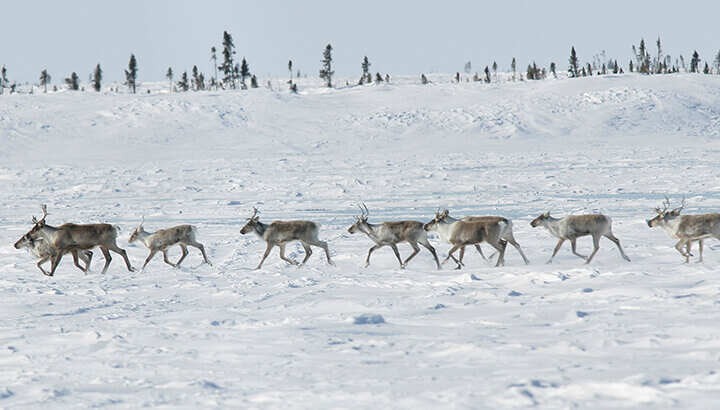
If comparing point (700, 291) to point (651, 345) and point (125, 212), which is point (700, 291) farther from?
point (125, 212)

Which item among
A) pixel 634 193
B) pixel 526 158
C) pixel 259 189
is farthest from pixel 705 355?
pixel 526 158

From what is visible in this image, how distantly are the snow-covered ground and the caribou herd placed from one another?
19.2 inches

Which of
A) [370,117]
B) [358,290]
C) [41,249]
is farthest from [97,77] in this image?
[358,290]

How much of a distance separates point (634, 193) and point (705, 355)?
792 inches

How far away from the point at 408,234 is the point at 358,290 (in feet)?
12.9

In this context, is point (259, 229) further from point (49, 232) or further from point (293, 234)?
point (49, 232)

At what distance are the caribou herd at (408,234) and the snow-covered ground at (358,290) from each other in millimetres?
487

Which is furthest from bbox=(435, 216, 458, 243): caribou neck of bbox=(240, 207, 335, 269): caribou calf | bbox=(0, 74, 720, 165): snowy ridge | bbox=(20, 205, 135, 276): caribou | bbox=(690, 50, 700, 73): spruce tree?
bbox=(690, 50, 700, 73): spruce tree

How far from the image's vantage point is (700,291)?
962 cm

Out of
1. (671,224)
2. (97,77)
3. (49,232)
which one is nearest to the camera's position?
(671,224)

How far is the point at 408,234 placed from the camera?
15039 mm

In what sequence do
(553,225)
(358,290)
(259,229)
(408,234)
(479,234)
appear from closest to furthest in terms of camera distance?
(358,290) → (479,234) → (553,225) → (408,234) → (259,229)

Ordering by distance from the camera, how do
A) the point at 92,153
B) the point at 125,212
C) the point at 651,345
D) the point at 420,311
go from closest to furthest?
the point at 651,345 < the point at 420,311 < the point at 125,212 < the point at 92,153

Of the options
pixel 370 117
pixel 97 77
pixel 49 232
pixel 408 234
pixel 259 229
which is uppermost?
pixel 97 77
